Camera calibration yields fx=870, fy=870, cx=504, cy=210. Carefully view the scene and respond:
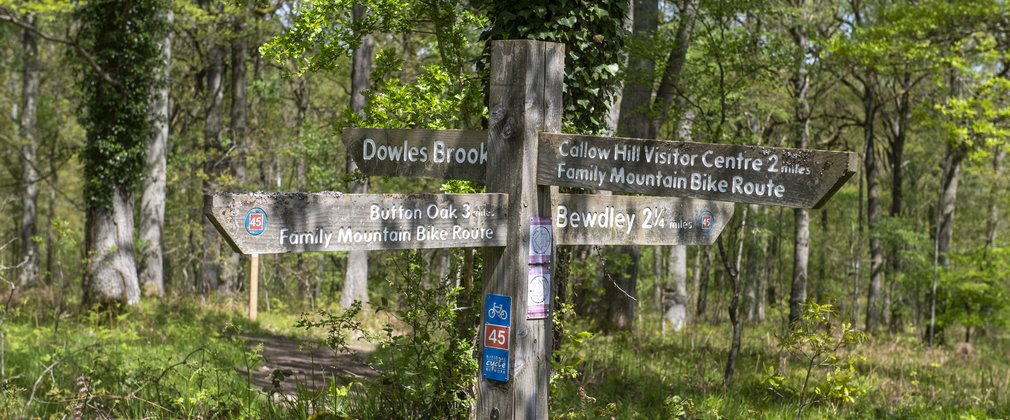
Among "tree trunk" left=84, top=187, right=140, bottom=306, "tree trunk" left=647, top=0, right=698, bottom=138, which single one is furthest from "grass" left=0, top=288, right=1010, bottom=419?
"tree trunk" left=647, top=0, right=698, bottom=138

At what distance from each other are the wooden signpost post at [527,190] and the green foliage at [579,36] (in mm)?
1832

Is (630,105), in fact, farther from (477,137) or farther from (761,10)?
(477,137)

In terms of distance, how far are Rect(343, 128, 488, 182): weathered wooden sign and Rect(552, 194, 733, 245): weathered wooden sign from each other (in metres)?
0.43

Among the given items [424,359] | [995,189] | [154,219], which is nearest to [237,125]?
[154,219]

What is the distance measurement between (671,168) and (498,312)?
0.94 meters

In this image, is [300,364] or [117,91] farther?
[117,91]

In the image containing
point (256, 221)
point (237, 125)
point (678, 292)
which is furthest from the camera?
point (237, 125)

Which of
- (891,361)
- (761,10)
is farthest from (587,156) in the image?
(891,361)

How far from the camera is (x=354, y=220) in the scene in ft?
10.9

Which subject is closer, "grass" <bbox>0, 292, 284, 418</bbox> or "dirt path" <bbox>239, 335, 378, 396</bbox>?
"grass" <bbox>0, 292, 284, 418</bbox>

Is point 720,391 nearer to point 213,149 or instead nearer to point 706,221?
point 706,221

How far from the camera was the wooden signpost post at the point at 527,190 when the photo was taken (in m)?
3.43

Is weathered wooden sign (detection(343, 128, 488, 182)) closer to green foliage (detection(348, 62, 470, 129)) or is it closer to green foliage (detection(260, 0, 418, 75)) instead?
green foliage (detection(348, 62, 470, 129))

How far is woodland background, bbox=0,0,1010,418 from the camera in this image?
214 inches
